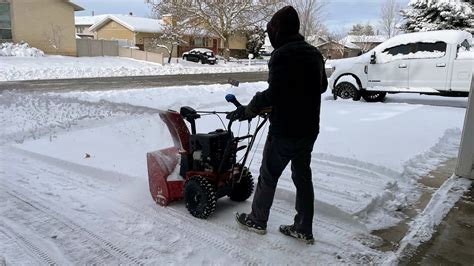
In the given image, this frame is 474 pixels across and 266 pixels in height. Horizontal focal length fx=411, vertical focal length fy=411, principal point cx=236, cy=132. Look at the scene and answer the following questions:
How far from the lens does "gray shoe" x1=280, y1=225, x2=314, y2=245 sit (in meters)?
3.36

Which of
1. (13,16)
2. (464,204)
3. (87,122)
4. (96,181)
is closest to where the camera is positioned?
(464,204)

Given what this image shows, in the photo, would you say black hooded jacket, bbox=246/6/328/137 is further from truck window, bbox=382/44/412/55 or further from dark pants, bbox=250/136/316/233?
truck window, bbox=382/44/412/55

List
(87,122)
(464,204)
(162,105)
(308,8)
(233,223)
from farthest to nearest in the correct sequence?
(308,8)
(162,105)
(87,122)
(464,204)
(233,223)

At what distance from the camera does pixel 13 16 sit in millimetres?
28109

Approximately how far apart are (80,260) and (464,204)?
358 cm

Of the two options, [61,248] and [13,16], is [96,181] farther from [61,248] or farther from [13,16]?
[13,16]

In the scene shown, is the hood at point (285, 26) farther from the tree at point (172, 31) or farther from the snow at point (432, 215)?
the tree at point (172, 31)

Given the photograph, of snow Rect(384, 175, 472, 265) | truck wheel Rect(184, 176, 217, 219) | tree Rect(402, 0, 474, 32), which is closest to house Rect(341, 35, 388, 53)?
tree Rect(402, 0, 474, 32)

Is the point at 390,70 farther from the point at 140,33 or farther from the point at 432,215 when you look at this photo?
the point at 140,33

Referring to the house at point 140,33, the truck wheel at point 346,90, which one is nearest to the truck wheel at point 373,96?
the truck wheel at point 346,90

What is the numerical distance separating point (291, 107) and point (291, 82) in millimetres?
191

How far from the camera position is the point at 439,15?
24.7m

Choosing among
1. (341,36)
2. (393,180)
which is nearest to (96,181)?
(393,180)

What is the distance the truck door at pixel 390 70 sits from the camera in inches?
433
